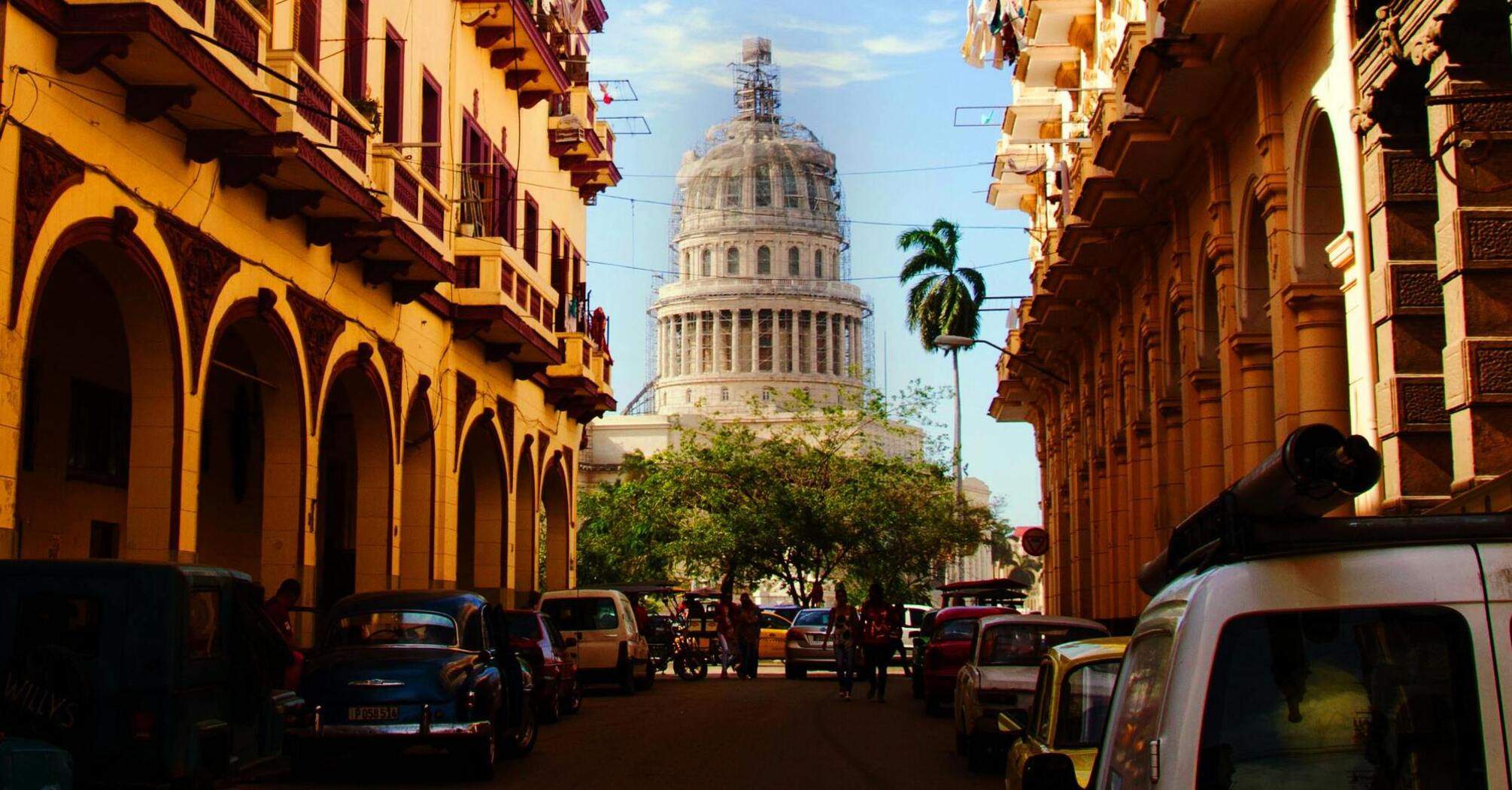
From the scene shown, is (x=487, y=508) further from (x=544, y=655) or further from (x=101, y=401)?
(x=544, y=655)

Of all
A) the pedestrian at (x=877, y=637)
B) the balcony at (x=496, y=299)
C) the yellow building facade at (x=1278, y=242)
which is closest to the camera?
the yellow building facade at (x=1278, y=242)

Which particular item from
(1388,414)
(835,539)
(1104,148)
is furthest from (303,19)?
(835,539)

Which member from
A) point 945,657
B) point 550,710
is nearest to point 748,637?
point 945,657

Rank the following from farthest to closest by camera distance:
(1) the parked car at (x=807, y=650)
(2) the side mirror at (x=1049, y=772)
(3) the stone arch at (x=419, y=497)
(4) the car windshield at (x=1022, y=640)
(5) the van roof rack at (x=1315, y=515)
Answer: (1) the parked car at (x=807, y=650) → (3) the stone arch at (x=419, y=497) → (4) the car windshield at (x=1022, y=640) → (2) the side mirror at (x=1049, y=772) → (5) the van roof rack at (x=1315, y=515)

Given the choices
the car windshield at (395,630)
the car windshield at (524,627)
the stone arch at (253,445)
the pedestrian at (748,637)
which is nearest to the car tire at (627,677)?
the stone arch at (253,445)

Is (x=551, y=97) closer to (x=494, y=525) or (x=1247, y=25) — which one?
(x=494, y=525)

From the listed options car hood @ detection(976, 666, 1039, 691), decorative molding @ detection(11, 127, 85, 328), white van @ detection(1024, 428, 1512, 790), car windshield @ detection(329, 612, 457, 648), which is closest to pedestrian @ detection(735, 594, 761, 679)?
car hood @ detection(976, 666, 1039, 691)

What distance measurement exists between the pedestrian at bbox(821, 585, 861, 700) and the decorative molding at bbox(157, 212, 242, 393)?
12.0 metres

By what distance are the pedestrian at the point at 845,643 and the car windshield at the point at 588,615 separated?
3.46 meters

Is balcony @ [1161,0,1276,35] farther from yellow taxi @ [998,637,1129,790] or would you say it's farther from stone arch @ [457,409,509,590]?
stone arch @ [457,409,509,590]

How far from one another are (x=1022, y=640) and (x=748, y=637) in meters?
23.2

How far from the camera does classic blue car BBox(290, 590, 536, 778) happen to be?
48.2ft

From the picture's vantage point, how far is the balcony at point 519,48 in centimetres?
3045

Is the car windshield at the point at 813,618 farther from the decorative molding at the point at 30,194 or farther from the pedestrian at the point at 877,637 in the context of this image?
the decorative molding at the point at 30,194
